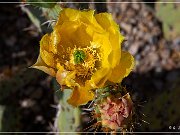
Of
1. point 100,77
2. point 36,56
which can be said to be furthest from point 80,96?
point 36,56

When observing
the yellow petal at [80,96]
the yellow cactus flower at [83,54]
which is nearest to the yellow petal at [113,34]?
the yellow cactus flower at [83,54]

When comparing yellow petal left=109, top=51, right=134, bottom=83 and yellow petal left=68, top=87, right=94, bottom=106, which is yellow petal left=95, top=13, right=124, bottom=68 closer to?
yellow petal left=109, top=51, right=134, bottom=83

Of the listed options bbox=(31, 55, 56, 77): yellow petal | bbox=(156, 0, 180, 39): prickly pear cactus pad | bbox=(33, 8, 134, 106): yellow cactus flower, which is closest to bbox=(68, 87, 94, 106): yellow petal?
bbox=(33, 8, 134, 106): yellow cactus flower

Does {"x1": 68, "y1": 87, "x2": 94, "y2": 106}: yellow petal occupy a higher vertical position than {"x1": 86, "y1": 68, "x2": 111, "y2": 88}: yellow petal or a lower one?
lower

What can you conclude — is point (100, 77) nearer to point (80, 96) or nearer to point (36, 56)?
point (80, 96)

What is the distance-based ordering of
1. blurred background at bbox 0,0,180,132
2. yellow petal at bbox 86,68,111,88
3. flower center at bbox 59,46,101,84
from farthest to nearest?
blurred background at bbox 0,0,180,132 → flower center at bbox 59,46,101,84 → yellow petal at bbox 86,68,111,88

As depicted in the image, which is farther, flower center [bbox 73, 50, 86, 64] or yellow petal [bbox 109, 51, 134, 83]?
flower center [bbox 73, 50, 86, 64]

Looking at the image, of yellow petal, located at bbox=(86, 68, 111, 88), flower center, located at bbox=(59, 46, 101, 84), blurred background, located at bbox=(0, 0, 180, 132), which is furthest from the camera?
blurred background, located at bbox=(0, 0, 180, 132)

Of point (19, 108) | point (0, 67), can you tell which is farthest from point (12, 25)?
point (19, 108)

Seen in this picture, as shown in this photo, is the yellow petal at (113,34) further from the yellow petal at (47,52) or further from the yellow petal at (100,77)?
the yellow petal at (47,52)
